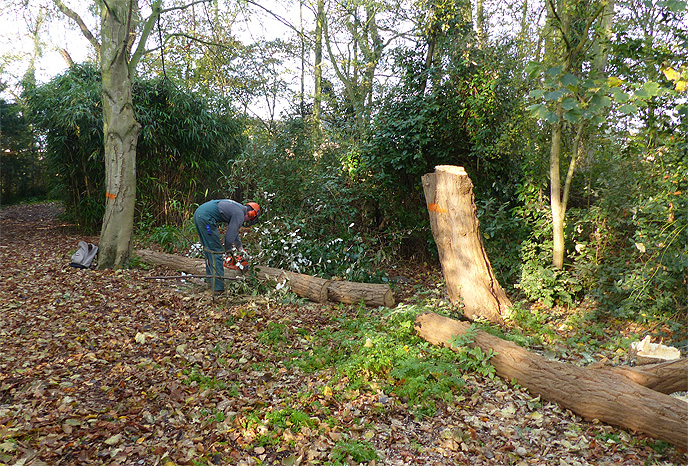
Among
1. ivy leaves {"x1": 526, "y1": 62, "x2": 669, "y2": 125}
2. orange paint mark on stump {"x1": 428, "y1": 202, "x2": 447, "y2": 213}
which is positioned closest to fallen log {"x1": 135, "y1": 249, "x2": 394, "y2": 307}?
orange paint mark on stump {"x1": 428, "y1": 202, "x2": 447, "y2": 213}

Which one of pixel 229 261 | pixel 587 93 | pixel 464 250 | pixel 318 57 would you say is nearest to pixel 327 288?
pixel 229 261

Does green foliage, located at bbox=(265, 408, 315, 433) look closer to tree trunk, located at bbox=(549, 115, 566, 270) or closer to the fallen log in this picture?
the fallen log

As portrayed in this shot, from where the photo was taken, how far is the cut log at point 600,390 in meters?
2.70

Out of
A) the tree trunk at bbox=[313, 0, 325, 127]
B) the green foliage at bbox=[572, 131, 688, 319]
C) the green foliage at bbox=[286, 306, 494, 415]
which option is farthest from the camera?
the tree trunk at bbox=[313, 0, 325, 127]

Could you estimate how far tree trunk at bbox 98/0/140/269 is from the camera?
652 centimetres

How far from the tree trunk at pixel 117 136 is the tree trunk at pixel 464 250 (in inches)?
192

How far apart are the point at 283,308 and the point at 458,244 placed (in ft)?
7.44

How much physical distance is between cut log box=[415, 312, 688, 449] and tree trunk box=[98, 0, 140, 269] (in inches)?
223

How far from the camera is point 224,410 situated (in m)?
3.11

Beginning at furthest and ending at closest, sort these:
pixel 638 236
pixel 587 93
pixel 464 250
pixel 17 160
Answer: pixel 17 160 < pixel 464 250 < pixel 638 236 < pixel 587 93

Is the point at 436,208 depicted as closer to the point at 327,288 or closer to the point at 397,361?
the point at 327,288

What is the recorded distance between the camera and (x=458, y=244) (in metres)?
4.91

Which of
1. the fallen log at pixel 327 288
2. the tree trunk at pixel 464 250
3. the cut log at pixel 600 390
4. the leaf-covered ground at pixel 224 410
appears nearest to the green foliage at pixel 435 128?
the tree trunk at pixel 464 250

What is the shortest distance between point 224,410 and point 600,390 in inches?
105
